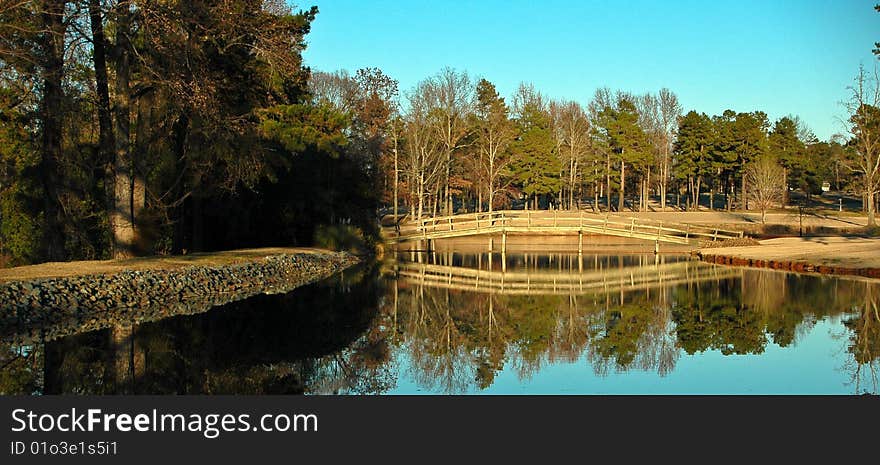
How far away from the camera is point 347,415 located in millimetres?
9344

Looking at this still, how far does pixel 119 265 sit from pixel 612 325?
11792 mm

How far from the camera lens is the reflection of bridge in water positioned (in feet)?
90.4

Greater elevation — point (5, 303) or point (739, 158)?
point (739, 158)

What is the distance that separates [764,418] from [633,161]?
68089 millimetres

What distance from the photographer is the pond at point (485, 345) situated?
11.6m

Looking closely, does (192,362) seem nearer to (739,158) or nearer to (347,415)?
(347,415)

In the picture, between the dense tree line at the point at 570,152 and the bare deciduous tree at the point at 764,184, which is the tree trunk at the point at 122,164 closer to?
the dense tree line at the point at 570,152

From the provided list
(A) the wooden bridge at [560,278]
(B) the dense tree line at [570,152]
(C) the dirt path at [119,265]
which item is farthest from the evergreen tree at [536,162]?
(C) the dirt path at [119,265]

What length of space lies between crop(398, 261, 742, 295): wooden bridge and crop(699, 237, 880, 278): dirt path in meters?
1.65

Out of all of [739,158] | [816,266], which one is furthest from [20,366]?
[739,158]

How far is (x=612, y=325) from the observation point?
61.8 ft

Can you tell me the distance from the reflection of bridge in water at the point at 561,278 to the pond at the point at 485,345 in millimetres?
1081

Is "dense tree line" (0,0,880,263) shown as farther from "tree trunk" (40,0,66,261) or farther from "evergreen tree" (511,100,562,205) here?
"evergreen tree" (511,100,562,205)

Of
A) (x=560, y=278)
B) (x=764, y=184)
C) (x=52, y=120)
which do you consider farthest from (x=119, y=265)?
(x=764, y=184)
